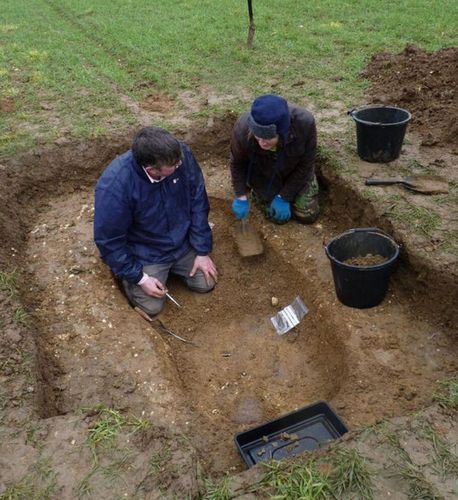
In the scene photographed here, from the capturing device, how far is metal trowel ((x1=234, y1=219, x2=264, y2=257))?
4.90 metres

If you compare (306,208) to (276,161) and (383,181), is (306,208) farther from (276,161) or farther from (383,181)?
(383,181)

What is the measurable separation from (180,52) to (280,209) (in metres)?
4.77

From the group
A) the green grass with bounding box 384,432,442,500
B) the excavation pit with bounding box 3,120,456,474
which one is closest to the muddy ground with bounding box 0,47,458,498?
the excavation pit with bounding box 3,120,456,474

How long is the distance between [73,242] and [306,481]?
125 inches

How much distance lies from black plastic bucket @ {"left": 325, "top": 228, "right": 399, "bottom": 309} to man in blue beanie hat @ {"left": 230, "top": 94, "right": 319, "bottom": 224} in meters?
0.93

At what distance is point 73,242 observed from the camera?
4832 mm

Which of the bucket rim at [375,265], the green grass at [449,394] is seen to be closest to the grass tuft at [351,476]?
the green grass at [449,394]

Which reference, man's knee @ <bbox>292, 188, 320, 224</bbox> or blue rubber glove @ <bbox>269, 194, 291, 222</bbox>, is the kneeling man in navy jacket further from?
man's knee @ <bbox>292, 188, 320, 224</bbox>

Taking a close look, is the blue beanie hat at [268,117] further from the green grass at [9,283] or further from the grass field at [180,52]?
the grass field at [180,52]

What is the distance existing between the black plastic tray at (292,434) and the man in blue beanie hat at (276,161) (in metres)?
2.09

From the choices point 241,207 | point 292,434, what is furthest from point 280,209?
point 292,434

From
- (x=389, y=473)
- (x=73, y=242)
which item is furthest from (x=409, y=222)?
(x=73, y=242)

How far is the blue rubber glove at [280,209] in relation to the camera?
4859mm

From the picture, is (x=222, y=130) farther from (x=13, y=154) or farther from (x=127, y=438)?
(x=127, y=438)
